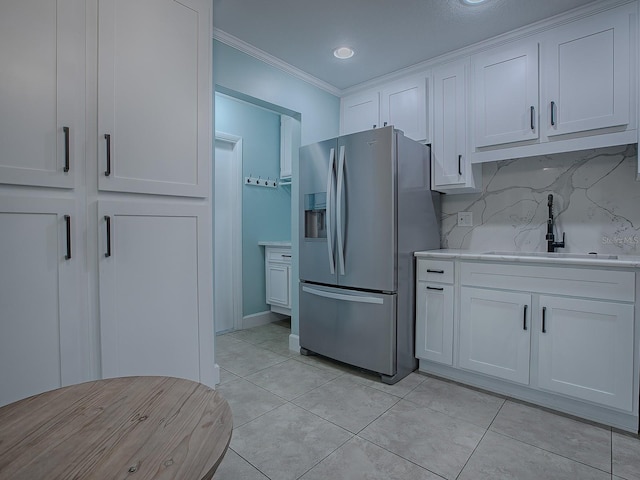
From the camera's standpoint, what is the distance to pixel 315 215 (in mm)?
2867

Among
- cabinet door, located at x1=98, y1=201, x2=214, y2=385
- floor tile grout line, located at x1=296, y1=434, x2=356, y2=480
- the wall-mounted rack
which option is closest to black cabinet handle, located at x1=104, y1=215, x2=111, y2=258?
cabinet door, located at x1=98, y1=201, x2=214, y2=385

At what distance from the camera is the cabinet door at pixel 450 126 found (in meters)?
2.64

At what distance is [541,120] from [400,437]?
7.10 feet

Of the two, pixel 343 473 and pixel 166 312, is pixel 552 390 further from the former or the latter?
pixel 166 312

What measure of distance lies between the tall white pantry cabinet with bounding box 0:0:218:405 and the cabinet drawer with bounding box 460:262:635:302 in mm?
1716

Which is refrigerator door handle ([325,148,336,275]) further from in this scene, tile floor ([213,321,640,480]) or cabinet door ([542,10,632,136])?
cabinet door ([542,10,632,136])

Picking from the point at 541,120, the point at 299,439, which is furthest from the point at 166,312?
the point at 541,120

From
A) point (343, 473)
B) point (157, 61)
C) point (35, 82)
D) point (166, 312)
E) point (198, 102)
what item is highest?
point (157, 61)

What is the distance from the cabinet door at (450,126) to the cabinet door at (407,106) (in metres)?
0.11

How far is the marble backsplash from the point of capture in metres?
2.26

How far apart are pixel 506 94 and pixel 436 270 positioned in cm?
134

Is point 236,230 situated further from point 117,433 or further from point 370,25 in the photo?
point 117,433

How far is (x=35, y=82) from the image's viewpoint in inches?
49.1

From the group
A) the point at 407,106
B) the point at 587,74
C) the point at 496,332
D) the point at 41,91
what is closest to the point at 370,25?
the point at 407,106
